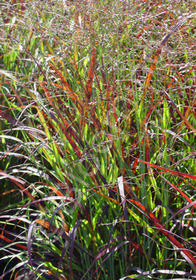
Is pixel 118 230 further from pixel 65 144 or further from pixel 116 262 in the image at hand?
pixel 65 144

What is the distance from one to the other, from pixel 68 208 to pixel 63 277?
0.24 metres

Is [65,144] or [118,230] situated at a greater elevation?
[65,144]

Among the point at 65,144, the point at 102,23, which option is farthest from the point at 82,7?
the point at 65,144

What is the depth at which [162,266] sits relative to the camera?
1.07 m

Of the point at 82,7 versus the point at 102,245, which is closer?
the point at 102,245

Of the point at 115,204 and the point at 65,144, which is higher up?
the point at 65,144

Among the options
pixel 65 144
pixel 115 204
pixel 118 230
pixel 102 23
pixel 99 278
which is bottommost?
pixel 99 278

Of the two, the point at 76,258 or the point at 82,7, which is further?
the point at 82,7

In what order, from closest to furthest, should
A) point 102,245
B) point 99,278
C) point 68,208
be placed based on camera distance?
point 102,245, point 99,278, point 68,208

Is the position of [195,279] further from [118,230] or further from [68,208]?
[68,208]

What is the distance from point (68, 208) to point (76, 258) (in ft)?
0.59

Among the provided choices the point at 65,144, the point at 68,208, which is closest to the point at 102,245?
the point at 68,208

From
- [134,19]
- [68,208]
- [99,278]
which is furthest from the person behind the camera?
[134,19]

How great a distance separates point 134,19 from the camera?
1.37m
